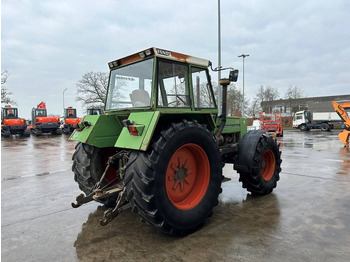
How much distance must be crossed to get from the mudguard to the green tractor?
0.02 m

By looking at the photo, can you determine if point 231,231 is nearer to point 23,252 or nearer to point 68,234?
point 68,234

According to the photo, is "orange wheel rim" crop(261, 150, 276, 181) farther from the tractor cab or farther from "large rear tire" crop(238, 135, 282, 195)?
the tractor cab

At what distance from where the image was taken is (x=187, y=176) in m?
3.71

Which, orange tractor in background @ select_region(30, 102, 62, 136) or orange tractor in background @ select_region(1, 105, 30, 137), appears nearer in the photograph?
orange tractor in background @ select_region(1, 105, 30, 137)

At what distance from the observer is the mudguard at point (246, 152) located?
4.70 meters

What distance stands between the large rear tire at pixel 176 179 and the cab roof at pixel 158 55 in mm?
1077

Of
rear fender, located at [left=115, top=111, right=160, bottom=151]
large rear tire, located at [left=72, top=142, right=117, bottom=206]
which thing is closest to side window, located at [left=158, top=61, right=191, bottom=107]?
rear fender, located at [left=115, top=111, right=160, bottom=151]

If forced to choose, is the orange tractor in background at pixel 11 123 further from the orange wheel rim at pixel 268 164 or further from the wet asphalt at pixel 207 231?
the orange wheel rim at pixel 268 164

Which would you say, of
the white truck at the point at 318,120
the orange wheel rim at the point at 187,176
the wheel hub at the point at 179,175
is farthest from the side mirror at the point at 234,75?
the white truck at the point at 318,120

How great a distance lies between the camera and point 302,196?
489 cm

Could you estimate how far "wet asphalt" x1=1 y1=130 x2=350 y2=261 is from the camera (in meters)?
2.91

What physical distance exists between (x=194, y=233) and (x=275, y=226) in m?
1.17

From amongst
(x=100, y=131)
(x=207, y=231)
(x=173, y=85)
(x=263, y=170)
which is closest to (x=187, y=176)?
(x=207, y=231)

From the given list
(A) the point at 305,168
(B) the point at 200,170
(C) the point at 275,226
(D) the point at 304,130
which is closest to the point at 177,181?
(B) the point at 200,170
